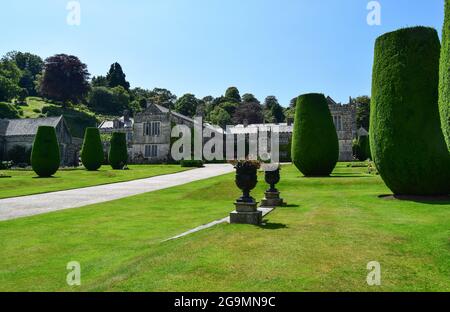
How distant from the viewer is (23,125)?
5662 centimetres

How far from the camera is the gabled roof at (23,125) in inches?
2192

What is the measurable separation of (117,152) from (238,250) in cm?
4276

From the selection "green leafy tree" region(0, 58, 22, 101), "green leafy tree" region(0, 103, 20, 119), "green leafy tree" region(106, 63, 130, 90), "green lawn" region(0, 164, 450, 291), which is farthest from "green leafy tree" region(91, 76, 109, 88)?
"green lawn" region(0, 164, 450, 291)

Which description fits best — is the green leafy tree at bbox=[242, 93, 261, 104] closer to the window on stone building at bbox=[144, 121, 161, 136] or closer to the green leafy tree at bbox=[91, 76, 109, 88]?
the green leafy tree at bbox=[91, 76, 109, 88]

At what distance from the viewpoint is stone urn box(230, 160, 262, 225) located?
10.3 m

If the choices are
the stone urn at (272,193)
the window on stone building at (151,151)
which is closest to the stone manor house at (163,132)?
the window on stone building at (151,151)

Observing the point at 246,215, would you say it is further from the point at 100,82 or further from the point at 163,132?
the point at 100,82

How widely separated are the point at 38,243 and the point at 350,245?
295 inches

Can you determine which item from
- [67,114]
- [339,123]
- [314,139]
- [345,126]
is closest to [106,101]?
[67,114]

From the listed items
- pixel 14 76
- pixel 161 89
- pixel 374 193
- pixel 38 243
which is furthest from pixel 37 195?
pixel 161 89

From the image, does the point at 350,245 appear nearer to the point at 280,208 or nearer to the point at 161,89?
the point at 280,208

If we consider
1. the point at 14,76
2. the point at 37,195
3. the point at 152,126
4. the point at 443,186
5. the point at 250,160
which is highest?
the point at 14,76

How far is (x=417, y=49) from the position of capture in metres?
14.4

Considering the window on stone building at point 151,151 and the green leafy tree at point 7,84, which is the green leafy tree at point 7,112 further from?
the window on stone building at point 151,151
